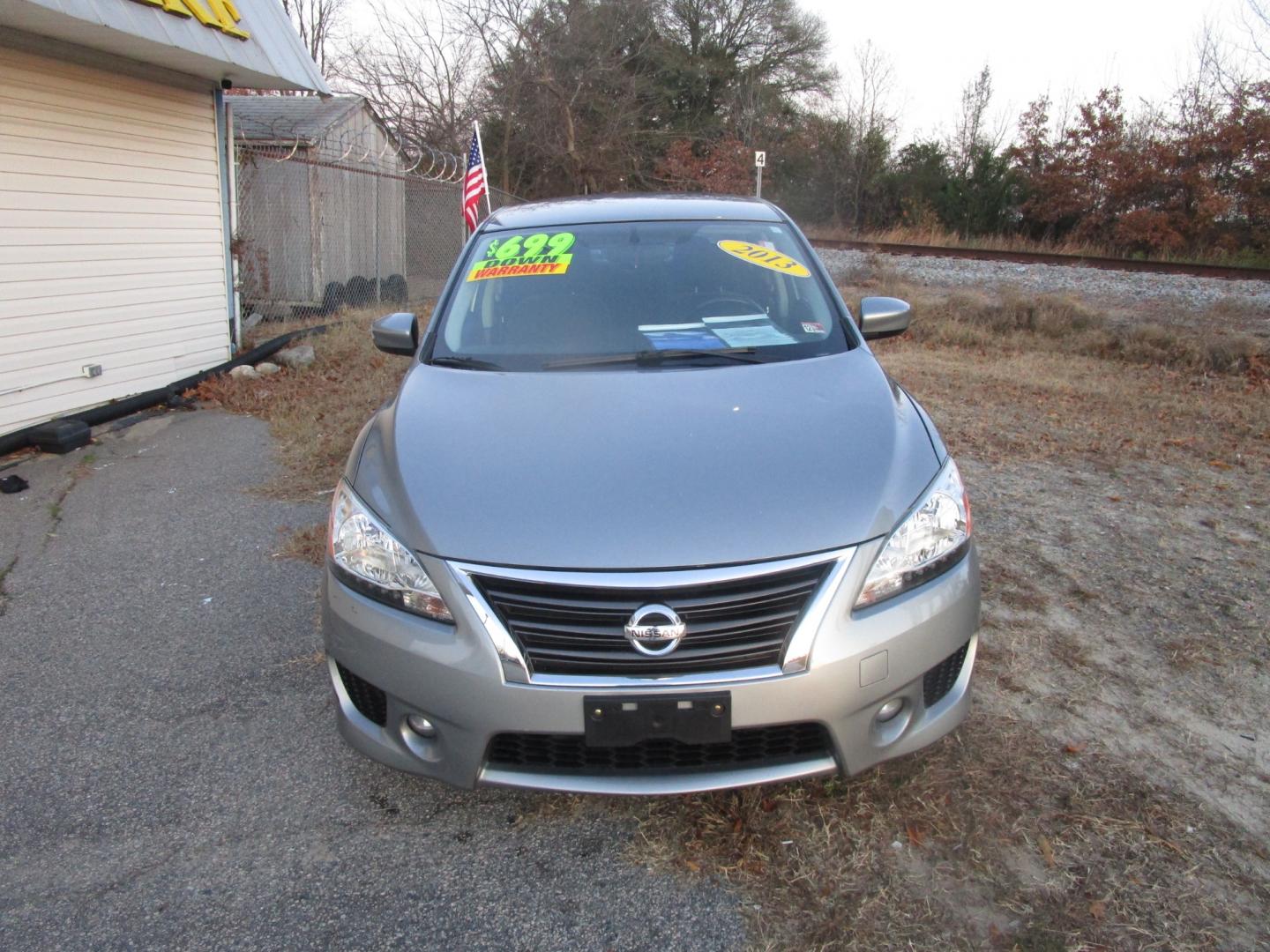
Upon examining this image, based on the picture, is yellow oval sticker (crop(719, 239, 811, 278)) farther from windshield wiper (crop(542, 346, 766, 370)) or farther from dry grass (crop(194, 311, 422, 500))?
dry grass (crop(194, 311, 422, 500))

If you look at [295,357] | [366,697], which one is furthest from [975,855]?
[295,357]

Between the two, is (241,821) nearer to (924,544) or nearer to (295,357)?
(924,544)

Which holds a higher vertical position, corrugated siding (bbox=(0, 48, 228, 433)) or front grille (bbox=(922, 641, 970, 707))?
corrugated siding (bbox=(0, 48, 228, 433))

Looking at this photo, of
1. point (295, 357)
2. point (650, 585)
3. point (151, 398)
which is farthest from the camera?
point (295, 357)

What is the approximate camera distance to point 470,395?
290 cm

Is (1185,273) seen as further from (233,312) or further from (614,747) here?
(614,747)

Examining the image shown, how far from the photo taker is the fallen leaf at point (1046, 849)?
2.27 metres

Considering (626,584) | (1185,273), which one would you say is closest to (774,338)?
(626,584)

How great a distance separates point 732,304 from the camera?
3.51 m

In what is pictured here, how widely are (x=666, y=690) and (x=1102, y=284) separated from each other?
43.4 ft

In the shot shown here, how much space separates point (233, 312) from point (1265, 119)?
22901 millimetres

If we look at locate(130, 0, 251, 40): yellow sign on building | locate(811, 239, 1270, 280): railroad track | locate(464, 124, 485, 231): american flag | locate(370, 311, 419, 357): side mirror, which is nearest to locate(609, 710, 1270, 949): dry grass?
locate(370, 311, 419, 357): side mirror

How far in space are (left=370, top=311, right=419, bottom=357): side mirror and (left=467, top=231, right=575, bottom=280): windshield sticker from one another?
1.07ft

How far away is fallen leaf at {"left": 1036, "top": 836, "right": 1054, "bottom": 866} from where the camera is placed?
2.27m
